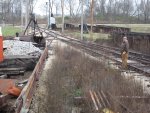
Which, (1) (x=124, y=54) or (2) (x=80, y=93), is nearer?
(2) (x=80, y=93)

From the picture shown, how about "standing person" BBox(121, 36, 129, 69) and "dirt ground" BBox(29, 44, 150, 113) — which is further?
"standing person" BBox(121, 36, 129, 69)

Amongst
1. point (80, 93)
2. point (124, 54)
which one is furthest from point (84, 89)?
point (124, 54)

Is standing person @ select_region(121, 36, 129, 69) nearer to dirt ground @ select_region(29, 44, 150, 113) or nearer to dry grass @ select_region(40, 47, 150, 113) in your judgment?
dry grass @ select_region(40, 47, 150, 113)

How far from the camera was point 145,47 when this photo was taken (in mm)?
29609

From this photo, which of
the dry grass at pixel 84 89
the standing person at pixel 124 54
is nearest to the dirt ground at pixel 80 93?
the dry grass at pixel 84 89

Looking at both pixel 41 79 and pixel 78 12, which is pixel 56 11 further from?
pixel 41 79

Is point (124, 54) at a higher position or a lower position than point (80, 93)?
higher

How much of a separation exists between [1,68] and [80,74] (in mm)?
2965

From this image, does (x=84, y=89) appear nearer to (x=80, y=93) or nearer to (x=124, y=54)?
(x=80, y=93)

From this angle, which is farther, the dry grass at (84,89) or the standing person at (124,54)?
the standing person at (124,54)

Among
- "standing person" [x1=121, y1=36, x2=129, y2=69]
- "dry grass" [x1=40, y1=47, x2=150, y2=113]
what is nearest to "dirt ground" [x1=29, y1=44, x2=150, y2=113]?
"dry grass" [x1=40, y1=47, x2=150, y2=113]

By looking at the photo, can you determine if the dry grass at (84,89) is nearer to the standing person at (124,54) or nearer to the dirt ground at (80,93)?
the dirt ground at (80,93)

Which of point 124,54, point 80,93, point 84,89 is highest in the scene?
point 124,54

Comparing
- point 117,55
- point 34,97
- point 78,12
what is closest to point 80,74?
point 34,97
